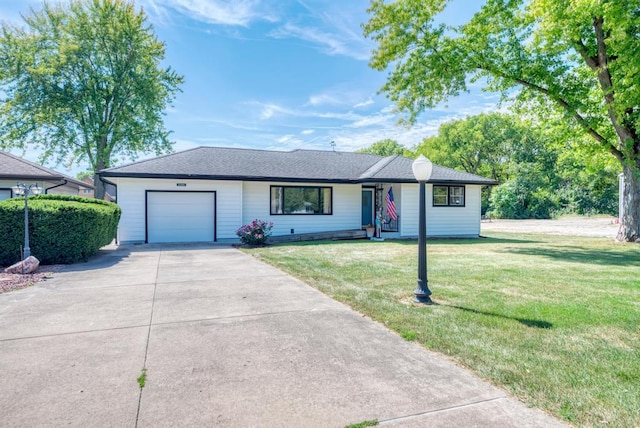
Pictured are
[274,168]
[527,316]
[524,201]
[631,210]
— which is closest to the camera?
[527,316]

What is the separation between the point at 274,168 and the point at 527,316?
12.6 m

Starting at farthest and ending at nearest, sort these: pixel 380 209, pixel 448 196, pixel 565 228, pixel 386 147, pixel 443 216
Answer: pixel 386 147, pixel 565 228, pixel 380 209, pixel 448 196, pixel 443 216

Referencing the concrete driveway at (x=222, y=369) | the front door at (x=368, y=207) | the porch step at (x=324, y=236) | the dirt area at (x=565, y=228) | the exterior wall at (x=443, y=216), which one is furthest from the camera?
the dirt area at (x=565, y=228)

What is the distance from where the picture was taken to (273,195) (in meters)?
15.1

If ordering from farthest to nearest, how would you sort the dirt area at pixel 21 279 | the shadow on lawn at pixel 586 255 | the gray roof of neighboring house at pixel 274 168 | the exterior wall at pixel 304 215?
the exterior wall at pixel 304 215 → the gray roof of neighboring house at pixel 274 168 → the shadow on lawn at pixel 586 255 → the dirt area at pixel 21 279

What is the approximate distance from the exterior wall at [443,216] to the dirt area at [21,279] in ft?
41.8

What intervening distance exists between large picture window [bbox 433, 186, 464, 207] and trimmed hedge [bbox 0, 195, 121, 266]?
13.4 metres

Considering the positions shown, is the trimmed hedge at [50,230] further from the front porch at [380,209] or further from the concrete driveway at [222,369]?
the front porch at [380,209]

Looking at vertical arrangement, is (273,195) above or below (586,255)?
above

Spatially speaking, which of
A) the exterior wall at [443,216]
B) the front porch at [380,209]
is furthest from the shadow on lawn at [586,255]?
the front porch at [380,209]

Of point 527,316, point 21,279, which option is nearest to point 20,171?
point 21,279

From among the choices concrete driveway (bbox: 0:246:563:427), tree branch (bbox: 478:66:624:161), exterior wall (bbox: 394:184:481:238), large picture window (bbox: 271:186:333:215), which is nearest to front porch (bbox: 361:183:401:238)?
exterior wall (bbox: 394:184:481:238)

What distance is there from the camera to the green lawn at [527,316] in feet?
8.83

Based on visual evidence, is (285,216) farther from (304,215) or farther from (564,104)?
(564,104)
